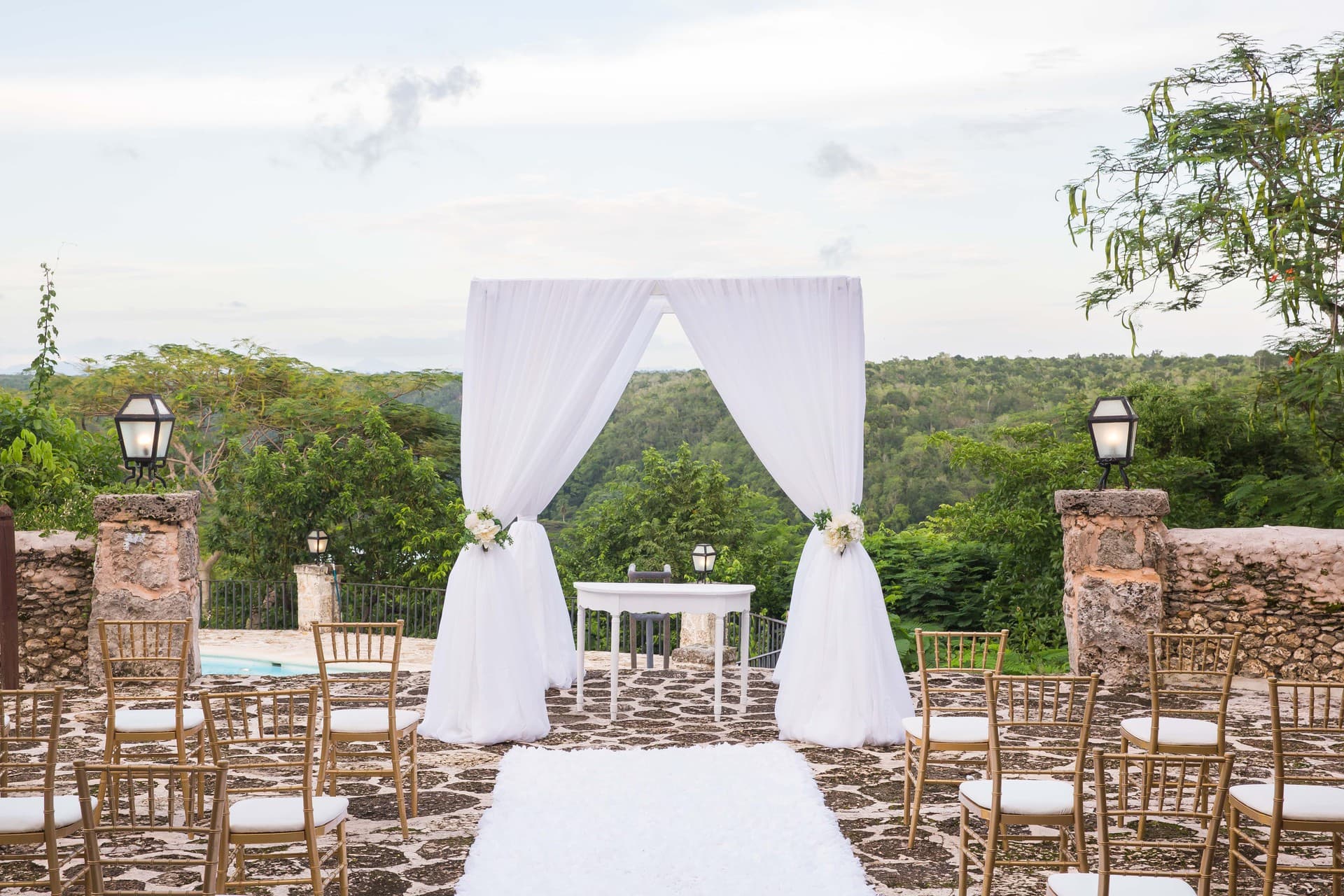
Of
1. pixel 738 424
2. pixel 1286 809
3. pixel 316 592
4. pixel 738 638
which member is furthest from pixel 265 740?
pixel 316 592

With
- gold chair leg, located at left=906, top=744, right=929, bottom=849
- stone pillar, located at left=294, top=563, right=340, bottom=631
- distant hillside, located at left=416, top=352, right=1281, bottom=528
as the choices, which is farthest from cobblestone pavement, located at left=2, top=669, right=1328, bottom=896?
distant hillside, located at left=416, top=352, right=1281, bottom=528

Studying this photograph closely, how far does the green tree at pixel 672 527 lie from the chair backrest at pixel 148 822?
38.9 feet

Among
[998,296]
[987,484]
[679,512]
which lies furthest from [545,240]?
[987,484]

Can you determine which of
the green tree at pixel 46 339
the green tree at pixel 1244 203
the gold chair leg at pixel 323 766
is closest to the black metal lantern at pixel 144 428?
the green tree at pixel 46 339

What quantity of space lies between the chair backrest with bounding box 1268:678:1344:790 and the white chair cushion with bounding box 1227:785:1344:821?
0.03 m

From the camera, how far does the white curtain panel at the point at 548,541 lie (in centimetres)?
702

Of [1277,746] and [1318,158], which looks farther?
[1318,158]

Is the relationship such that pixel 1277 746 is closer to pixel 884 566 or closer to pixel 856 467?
pixel 856 467

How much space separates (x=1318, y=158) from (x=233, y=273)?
14825 millimetres

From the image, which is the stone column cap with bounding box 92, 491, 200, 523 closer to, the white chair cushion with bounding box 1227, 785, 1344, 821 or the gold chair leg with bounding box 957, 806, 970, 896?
the gold chair leg with bounding box 957, 806, 970, 896

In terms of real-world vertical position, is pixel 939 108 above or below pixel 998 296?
above

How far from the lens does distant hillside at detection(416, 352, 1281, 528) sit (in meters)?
17.0

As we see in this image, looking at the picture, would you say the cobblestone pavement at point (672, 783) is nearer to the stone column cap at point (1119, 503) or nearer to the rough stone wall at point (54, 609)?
the rough stone wall at point (54, 609)

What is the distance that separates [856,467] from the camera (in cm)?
598
